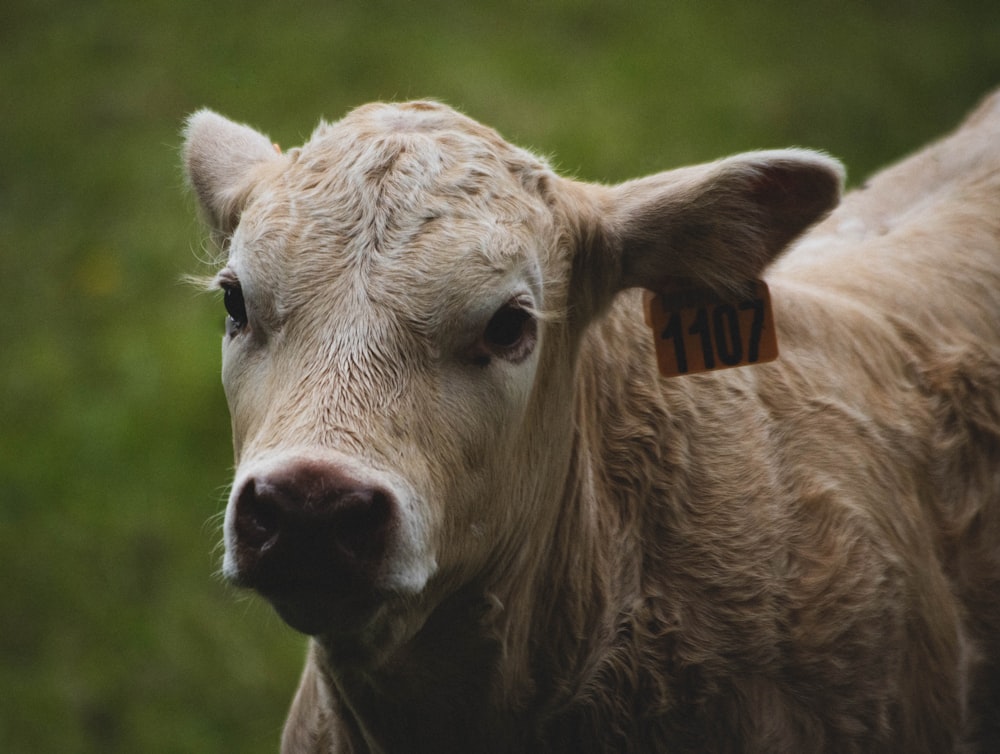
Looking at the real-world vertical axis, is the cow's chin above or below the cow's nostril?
below

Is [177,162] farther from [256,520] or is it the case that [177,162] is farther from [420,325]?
[256,520]

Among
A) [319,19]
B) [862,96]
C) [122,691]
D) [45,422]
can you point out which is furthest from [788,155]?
[319,19]

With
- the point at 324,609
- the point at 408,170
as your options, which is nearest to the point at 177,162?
the point at 408,170

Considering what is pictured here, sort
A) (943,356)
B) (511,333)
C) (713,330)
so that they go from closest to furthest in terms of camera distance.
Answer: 1. (511,333)
2. (713,330)
3. (943,356)

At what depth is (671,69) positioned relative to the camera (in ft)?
38.0

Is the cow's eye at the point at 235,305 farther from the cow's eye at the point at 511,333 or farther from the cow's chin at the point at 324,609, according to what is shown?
the cow's chin at the point at 324,609

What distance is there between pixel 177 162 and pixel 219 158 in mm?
6979

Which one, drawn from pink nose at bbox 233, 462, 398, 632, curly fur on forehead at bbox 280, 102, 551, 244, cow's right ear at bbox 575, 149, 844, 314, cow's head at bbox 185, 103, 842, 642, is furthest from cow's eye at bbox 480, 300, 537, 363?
pink nose at bbox 233, 462, 398, 632

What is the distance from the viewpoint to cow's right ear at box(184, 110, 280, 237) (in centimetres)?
360

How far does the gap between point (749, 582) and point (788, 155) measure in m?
1.15

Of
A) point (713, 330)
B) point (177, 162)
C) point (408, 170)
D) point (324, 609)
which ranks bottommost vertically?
point (324, 609)

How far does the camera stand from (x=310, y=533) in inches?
98.4

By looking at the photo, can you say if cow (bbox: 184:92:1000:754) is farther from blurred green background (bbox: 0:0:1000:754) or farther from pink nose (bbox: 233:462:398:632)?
blurred green background (bbox: 0:0:1000:754)

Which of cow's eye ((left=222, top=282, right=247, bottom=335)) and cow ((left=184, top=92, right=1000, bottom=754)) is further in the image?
cow's eye ((left=222, top=282, right=247, bottom=335))
